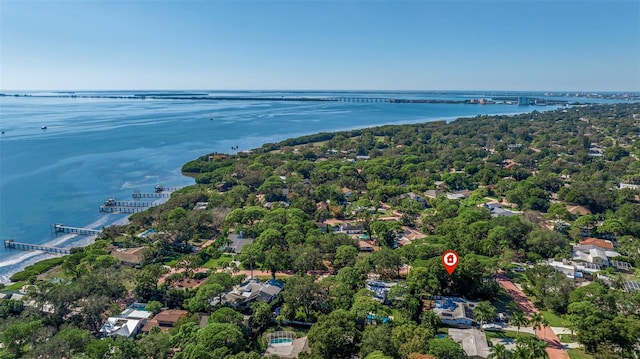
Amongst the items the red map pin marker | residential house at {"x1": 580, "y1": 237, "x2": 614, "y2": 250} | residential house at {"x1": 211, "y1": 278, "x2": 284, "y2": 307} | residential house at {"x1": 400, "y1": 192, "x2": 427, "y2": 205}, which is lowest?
residential house at {"x1": 211, "y1": 278, "x2": 284, "y2": 307}

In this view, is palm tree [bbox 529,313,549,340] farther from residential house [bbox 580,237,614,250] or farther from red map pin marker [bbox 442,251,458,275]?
residential house [bbox 580,237,614,250]

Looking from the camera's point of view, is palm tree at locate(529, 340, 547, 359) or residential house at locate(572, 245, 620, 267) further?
residential house at locate(572, 245, 620, 267)

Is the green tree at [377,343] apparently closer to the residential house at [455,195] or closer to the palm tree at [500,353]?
the palm tree at [500,353]

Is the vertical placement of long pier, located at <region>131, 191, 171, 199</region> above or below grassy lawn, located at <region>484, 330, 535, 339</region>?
above

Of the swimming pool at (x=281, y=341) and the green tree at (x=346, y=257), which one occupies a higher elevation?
the green tree at (x=346, y=257)

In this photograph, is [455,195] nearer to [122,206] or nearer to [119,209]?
[122,206]

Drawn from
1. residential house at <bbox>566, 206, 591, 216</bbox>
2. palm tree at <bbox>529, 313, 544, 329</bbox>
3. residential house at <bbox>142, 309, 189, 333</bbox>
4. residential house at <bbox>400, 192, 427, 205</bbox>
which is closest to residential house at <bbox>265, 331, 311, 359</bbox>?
residential house at <bbox>142, 309, 189, 333</bbox>

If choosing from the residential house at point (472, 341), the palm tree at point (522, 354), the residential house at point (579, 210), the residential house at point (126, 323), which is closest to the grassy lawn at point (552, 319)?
the residential house at point (472, 341)
